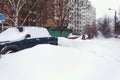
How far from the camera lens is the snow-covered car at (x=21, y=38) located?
48.3 feet

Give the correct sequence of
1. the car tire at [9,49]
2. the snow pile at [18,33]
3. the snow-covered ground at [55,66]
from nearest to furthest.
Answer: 1. the snow-covered ground at [55,66]
2. the car tire at [9,49]
3. the snow pile at [18,33]

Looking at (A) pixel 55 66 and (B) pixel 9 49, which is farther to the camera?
(B) pixel 9 49

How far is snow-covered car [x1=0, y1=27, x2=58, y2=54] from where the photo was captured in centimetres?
1471

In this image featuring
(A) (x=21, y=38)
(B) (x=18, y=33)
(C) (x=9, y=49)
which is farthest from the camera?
(B) (x=18, y=33)

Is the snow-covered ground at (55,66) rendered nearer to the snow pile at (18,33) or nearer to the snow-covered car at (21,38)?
the snow-covered car at (21,38)

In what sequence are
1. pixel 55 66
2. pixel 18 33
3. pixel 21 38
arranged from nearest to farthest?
pixel 55 66 → pixel 21 38 → pixel 18 33

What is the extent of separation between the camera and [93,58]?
25.2 feet

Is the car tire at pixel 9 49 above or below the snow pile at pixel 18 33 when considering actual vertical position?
below

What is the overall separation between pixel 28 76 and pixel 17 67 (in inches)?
29.2

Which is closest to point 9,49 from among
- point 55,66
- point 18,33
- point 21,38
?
point 21,38

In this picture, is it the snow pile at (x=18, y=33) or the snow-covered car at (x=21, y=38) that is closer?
the snow-covered car at (x=21, y=38)

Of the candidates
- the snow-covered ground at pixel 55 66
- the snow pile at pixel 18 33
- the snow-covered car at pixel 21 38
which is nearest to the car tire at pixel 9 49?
the snow-covered car at pixel 21 38

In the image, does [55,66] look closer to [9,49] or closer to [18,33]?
[9,49]

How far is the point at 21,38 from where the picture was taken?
15508 mm
